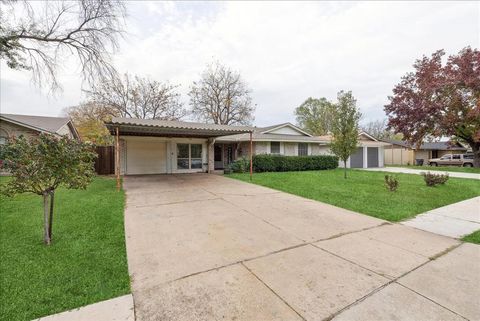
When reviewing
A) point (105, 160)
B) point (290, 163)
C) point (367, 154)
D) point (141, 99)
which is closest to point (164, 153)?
point (105, 160)

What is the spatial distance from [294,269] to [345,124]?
1061 cm

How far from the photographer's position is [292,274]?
283 cm

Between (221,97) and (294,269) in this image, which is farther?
(221,97)

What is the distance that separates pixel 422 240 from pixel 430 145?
36.9 m

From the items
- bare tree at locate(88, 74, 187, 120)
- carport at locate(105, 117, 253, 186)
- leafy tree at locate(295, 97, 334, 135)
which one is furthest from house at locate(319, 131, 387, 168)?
bare tree at locate(88, 74, 187, 120)

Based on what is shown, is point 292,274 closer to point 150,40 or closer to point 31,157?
point 31,157

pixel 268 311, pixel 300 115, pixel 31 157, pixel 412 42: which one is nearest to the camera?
pixel 268 311

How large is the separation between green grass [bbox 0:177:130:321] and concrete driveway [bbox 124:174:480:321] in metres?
0.28

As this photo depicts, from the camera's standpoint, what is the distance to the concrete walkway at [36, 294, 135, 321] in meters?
2.05

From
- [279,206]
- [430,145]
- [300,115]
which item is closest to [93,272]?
[279,206]

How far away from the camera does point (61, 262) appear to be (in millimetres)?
3104

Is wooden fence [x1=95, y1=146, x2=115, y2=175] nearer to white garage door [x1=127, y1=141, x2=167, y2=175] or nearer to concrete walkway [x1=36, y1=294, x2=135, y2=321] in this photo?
white garage door [x1=127, y1=141, x2=167, y2=175]

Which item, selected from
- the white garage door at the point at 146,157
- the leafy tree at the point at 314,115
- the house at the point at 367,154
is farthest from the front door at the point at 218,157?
the leafy tree at the point at 314,115

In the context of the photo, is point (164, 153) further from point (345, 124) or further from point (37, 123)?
point (345, 124)
